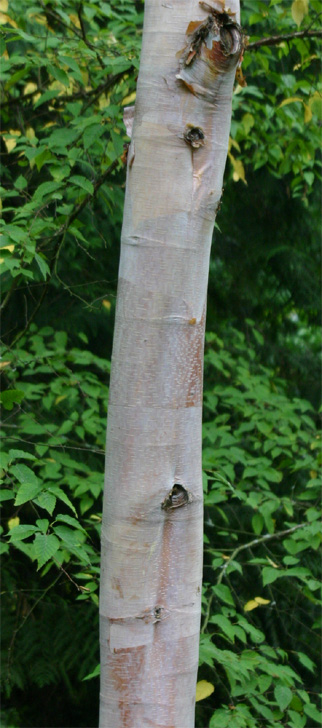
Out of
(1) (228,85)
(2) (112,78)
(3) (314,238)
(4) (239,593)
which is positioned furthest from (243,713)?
(3) (314,238)

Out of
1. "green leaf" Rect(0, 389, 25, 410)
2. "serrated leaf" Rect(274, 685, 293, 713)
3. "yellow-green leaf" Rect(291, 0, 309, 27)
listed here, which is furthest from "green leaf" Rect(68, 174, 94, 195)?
"serrated leaf" Rect(274, 685, 293, 713)

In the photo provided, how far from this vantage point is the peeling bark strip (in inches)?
40.3

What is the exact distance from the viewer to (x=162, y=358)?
103cm

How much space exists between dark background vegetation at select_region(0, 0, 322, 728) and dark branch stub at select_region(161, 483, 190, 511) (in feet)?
1.80

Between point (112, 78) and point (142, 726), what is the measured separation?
213 centimetres

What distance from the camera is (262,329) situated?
4102 mm

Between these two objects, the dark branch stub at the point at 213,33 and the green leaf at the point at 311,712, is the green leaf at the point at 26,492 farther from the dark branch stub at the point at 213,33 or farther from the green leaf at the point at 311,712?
the green leaf at the point at 311,712

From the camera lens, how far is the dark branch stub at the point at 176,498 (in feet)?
3.43

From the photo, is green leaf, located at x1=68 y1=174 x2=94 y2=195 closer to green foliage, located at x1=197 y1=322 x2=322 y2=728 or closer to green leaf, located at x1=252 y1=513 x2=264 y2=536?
green foliage, located at x1=197 y1=322 x2=322 y2=728

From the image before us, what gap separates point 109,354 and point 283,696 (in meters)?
1.95

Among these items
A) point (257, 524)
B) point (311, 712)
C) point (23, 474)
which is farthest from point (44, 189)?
point (311, 712)

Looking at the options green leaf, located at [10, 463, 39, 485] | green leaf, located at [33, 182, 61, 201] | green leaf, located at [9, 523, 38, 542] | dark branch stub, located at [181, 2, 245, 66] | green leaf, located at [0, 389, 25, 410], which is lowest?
green leaf, located at [9, 523, 38, 542]

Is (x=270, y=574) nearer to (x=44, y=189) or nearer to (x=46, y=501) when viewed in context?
(x=46, y=501)

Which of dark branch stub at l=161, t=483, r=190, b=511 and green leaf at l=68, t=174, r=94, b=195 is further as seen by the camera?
green leaf at l=68, t=174, r=94, b=195
